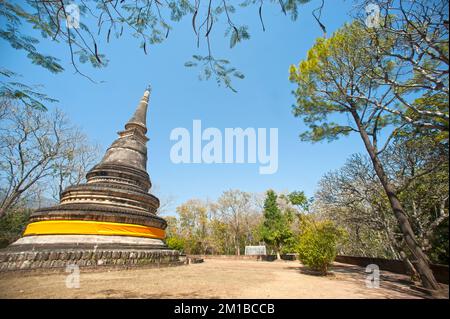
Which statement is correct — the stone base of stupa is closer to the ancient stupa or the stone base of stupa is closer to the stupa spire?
the ancient stupa

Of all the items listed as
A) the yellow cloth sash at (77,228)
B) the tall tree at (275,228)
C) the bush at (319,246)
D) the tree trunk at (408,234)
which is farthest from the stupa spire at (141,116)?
the tall tree at (275,228)

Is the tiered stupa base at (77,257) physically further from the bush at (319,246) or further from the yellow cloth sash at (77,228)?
the bush at (319,246)

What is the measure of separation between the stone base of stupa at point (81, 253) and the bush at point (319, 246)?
7627 millimetres

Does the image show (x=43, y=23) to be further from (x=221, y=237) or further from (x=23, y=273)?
(x=221, y=237)

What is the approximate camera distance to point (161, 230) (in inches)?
573

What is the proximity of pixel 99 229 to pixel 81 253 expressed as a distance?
1756 millimetres

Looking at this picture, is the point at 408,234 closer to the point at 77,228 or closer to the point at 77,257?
the point at 77,257

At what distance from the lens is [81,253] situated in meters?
9.49

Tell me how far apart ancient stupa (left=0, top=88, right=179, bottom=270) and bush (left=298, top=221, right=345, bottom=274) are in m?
7.68

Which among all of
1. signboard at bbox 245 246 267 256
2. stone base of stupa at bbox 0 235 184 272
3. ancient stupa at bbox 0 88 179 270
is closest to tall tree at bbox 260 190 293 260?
signboard at bbox 245 246 267 256

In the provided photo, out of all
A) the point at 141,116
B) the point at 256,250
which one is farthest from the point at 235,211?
the point at 141,116

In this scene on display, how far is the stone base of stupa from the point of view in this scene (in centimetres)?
855

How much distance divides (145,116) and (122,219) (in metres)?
10.8

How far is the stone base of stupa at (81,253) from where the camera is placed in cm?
855
